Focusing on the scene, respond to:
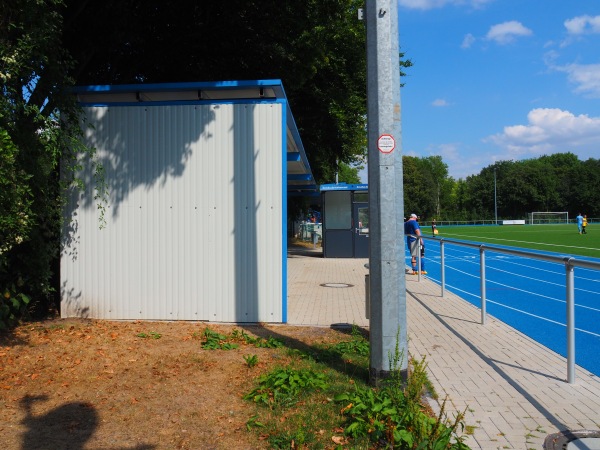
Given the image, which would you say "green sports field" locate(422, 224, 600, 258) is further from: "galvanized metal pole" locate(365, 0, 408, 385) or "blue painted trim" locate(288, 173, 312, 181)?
"galvanized metal pole" locate(365, 0, 408, 385)

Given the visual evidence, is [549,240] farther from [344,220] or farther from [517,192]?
[517,192]

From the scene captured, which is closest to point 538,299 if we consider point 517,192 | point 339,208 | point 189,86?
point 189,86

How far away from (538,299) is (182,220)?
23.2ft

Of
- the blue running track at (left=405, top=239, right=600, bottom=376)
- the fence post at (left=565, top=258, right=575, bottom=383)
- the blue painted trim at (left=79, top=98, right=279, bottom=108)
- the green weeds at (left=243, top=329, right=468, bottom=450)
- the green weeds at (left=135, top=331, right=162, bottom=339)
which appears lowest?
the blue running track at (left=405, top=239, right=600, bottom=376)

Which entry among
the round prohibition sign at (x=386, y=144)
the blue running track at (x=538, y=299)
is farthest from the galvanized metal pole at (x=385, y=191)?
the blue running track at (x=538, y=299)

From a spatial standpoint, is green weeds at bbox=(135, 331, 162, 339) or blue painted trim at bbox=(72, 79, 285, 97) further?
blue painted trim at bbox=(72, 79, 285, 97)

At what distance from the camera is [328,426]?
3.95 meters

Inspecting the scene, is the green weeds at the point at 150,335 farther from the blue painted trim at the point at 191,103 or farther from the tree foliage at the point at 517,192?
the tree foliage at the point at 517,192

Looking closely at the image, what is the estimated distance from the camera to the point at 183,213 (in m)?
7.86

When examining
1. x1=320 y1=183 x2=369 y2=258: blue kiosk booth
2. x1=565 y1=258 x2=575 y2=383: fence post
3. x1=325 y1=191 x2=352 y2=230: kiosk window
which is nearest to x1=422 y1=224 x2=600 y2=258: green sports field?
x1=320 y1=183 x2=369 y2=258: blue kiosk booth

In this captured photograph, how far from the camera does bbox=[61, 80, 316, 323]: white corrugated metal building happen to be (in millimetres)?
7727

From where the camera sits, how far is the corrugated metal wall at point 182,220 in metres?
7.73

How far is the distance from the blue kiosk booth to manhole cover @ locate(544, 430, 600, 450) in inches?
637

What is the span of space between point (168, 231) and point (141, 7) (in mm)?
5867
